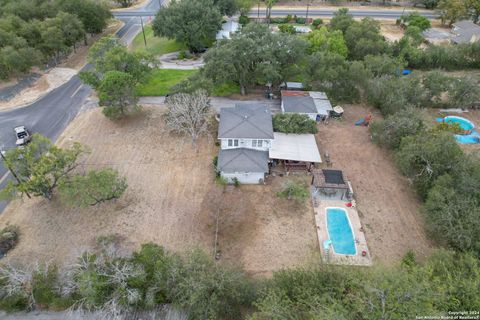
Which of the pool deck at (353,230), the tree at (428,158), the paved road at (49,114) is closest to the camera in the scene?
the pool deck at (353,230)

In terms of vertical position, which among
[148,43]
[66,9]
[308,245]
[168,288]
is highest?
[66,9]

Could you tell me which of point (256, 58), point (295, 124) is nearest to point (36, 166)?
point (295, 124)

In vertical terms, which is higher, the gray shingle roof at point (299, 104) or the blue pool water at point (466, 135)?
the gray shingle roof at point (299, 104)

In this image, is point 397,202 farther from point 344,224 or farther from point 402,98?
point 402,98

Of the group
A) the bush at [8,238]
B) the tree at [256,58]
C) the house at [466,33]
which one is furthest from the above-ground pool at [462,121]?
the bush at [8,238]

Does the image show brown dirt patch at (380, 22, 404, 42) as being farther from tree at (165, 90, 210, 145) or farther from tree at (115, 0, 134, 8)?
tree at (115, 0, 134, 8)

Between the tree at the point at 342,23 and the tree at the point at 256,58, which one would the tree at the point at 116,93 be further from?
the tree at the point at 342,23

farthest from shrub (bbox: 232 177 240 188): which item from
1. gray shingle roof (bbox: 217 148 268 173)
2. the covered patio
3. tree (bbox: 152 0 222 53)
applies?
tree (bbox: 152 0 222 53)

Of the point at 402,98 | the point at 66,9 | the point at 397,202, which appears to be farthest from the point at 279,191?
the point at 66,9
